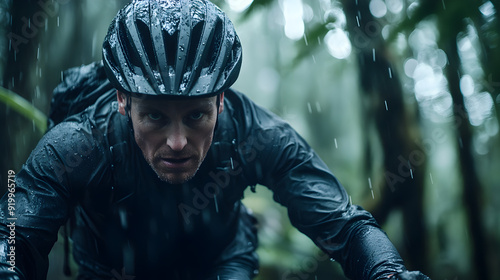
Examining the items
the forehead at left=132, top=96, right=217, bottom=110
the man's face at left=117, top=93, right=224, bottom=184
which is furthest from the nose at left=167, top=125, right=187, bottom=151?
the forehead at left=132, top=96, right=217, bottom=110

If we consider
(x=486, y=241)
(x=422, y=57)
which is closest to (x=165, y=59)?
(x=486, y=241)

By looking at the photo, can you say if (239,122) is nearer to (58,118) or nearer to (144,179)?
(144,179)

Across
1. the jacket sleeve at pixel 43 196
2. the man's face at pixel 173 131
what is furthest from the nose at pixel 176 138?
the jacket sleeve at pixel 43 196

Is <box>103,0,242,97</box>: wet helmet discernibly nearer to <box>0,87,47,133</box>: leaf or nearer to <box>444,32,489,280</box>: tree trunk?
<box>0,87,47,133</box>: leaf

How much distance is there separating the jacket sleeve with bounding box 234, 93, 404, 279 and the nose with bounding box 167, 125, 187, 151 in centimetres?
49

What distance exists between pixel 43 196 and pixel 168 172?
56cm

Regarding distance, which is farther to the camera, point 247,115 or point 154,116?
point 247,115

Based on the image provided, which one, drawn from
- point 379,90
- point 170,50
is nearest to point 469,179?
point 379,90

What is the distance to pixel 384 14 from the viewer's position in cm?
528

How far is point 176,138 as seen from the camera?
195 centimetres

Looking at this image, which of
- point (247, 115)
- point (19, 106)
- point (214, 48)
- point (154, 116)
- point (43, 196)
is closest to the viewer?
point (43, 196)

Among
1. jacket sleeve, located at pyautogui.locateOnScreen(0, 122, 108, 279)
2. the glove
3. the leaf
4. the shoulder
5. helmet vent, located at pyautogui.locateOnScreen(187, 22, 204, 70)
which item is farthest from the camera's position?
the leaf

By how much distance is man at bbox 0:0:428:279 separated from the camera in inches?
75.5

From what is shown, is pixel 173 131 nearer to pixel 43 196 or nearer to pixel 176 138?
pixel 176 138
